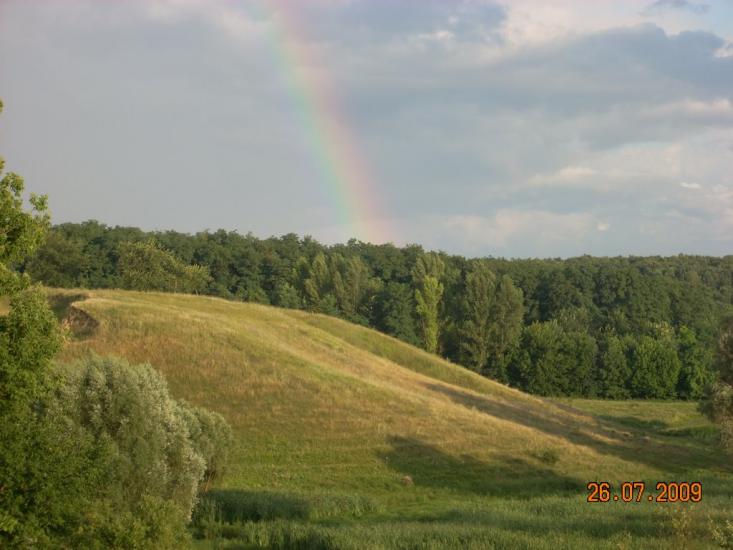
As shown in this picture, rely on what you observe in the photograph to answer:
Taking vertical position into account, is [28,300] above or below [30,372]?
above

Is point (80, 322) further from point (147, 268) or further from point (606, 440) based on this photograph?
point (147, 268)

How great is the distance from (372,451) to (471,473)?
5107mm

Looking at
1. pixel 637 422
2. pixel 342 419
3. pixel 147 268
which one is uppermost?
pixel 147 268

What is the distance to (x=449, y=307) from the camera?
10675 centimetres

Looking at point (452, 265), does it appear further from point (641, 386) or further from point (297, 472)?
point (297, 472)

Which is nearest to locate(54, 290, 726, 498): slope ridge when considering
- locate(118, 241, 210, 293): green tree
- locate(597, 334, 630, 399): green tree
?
locate(118, 241, 210, 293): green tree

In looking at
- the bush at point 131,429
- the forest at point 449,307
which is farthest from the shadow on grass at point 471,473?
the forest at point 449,307

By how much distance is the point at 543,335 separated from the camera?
10481 cm

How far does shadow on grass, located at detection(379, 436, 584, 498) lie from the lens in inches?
1308

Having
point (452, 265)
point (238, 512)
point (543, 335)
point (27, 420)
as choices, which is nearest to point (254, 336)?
point (238, 512)

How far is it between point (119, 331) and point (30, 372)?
1383 inches

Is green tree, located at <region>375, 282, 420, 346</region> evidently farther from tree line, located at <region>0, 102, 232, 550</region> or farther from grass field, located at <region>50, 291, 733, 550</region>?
tree line, located at <region>0, 102, 232, 550</region>

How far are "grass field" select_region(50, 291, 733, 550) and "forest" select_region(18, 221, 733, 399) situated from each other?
3980 cm
